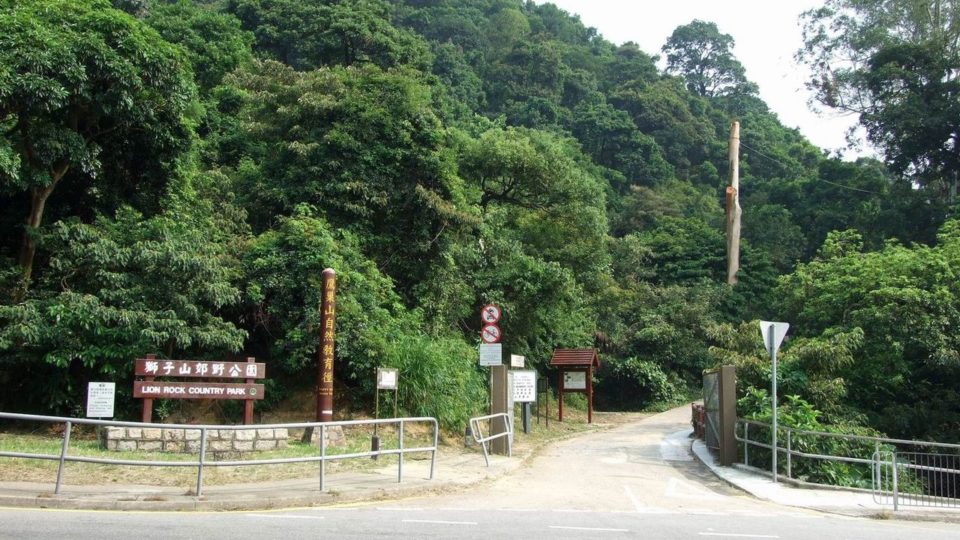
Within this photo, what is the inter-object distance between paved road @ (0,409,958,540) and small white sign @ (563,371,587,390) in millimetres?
11346

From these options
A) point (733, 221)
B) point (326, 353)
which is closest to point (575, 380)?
point (326, 353)

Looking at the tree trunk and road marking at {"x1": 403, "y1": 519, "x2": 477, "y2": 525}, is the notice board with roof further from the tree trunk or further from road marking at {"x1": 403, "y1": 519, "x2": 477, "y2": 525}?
road marking at {"x1": 403, "y1": 519, "x2": 477, "y2": 525}

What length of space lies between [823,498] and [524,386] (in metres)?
8.74

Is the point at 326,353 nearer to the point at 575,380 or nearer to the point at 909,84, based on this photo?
the point at 575,380

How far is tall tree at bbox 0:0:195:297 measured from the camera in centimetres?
1591

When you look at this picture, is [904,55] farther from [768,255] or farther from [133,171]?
[133,171]

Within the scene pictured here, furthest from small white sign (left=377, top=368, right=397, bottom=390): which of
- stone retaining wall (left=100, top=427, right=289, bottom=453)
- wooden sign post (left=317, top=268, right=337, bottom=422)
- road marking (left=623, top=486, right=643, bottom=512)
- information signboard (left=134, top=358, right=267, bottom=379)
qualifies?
road marking (left=623, top=486, right=643, bottom=512)

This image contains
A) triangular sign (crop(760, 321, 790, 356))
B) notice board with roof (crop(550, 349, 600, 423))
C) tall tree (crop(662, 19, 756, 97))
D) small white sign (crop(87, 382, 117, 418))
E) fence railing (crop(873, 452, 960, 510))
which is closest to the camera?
fence railing (crop(873, 452, 960, 510))

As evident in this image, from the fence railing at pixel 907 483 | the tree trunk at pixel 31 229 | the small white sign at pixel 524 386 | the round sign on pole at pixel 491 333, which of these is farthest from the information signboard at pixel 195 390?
the fence railing at pixel 907 483

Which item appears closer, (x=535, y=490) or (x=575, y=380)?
(x=535, y=490)

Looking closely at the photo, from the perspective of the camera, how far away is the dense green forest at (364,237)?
1716 cm

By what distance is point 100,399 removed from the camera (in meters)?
14.6

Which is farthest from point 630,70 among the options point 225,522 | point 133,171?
point 225,522

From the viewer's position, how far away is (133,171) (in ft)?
66.1
